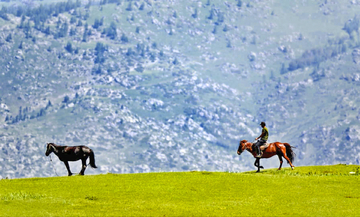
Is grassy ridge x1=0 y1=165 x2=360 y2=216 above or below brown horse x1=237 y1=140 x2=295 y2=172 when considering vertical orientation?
below

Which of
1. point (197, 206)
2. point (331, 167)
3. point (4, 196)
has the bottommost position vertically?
point (4, 196)

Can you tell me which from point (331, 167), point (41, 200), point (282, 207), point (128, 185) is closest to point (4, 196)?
point (41, 200)

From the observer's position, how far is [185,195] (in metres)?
58.1

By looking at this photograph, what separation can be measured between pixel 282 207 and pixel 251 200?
341 centimetres

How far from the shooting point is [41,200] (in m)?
54.5

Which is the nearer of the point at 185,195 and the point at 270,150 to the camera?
the point at 185,195

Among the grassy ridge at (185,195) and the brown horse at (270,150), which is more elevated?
the brown horse at (270,150)

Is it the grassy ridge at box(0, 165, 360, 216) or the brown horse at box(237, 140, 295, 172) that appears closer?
the grassy ridge at box(0, 165, 360, 216)

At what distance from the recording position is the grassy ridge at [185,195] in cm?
5112

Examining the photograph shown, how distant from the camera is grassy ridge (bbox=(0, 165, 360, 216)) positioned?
168 feet

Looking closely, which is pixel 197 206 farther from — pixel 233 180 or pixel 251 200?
pixel 233 180

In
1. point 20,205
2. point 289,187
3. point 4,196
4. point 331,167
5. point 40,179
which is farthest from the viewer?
point 331,167

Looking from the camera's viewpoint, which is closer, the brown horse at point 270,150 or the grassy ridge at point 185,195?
the grassy ridge at point 185,195

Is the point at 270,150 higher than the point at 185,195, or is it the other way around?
the point at 270,150
